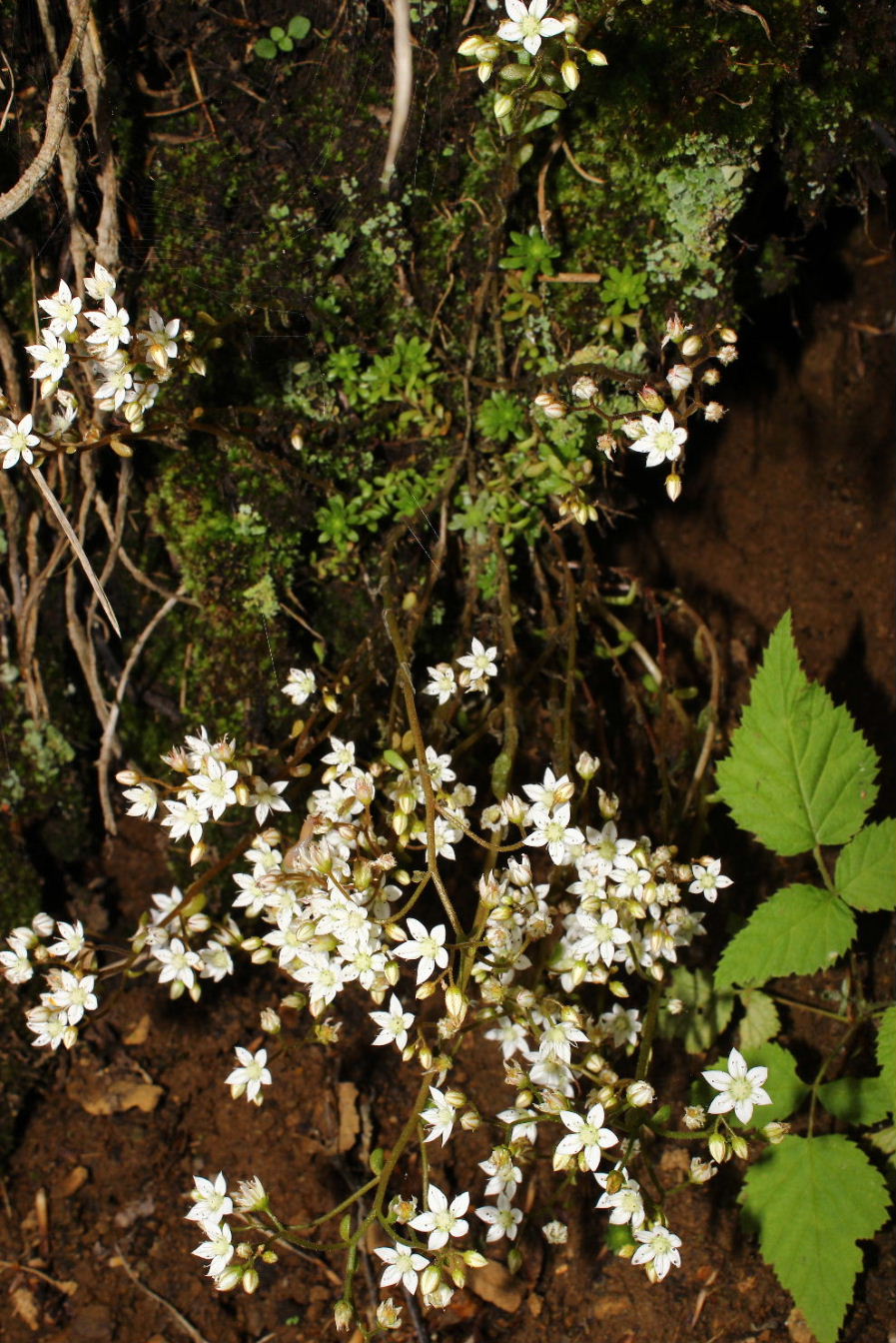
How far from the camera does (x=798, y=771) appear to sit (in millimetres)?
2176

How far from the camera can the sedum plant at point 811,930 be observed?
2061 mm

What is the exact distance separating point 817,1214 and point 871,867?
738mm

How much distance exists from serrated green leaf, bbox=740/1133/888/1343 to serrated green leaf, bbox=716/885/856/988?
0.40 m

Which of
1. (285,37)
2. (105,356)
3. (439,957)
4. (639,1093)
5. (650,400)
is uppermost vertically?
(285,37)

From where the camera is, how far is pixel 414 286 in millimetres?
2271

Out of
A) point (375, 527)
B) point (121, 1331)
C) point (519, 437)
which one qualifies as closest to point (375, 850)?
point (375, 527)

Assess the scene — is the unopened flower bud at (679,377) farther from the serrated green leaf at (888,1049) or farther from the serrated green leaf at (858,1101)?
the serrated green leaf at (858,1101)

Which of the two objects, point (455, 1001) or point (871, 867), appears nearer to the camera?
point (455, 1001)

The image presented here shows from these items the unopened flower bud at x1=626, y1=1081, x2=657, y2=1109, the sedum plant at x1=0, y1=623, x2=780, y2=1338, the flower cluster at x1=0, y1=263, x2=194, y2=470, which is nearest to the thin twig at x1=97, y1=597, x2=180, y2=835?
the sedum plant at x1=0, y1=623, x2=780, y2=1338

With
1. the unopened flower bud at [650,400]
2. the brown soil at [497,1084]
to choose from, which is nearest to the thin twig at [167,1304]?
the brown soil at [497,1084]

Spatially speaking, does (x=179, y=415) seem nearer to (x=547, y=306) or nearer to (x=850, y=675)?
(x=547, y=306)

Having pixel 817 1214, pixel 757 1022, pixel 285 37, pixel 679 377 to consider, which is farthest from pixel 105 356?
pixel 817 1214

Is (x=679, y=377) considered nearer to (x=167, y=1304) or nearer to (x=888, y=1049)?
(x=888, y=1049)

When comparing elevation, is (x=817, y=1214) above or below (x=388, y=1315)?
below
